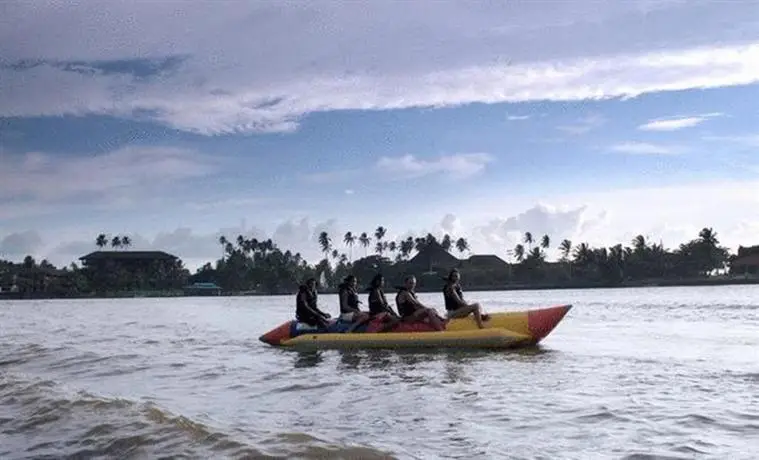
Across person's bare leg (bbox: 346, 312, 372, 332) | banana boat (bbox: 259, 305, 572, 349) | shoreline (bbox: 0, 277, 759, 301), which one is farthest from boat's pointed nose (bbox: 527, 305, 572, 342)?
shoreline (bbox: 0, 277, 759, 301)

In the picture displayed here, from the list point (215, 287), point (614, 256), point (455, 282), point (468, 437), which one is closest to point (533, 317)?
point (455, 282)

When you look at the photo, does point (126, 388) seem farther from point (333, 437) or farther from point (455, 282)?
point (455, 282)

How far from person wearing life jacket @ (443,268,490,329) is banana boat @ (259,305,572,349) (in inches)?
5.5

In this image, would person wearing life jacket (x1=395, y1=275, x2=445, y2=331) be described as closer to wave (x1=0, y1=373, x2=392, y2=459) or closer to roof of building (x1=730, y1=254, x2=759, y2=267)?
wave (x1=0, y1=373, x2=392, y2=459)

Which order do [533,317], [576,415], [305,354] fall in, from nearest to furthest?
[576,415], [533,317], [305,354]

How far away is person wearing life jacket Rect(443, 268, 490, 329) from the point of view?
50.3 feet

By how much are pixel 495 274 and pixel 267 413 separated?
4446 inches

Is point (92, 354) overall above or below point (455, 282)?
below

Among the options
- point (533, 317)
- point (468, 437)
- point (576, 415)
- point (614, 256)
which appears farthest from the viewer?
point (614, 256)

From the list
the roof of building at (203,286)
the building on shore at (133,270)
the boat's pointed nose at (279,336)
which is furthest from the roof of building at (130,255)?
the boat's pointed nose at (279,336)

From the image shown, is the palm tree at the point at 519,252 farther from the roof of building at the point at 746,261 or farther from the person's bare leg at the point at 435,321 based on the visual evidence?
the person's bare leg at the point at 435,321

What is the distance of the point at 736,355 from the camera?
13.6m

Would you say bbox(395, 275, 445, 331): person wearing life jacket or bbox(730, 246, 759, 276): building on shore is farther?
bbox(730, 246, 759, 276): building on shore

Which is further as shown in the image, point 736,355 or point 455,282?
point 455,282
